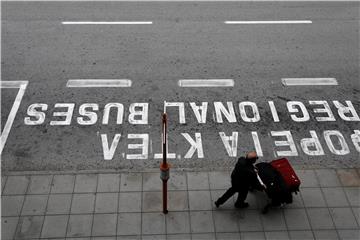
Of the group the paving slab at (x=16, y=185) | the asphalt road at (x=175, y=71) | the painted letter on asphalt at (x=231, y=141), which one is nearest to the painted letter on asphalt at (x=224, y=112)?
the asphalt road at (x=175, y=71)

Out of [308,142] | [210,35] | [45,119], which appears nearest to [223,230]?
[308,142]

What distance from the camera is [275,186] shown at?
695cm

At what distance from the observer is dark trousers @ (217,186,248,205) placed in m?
6.96

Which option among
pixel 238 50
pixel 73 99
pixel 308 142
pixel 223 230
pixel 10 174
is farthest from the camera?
pixel 238 50

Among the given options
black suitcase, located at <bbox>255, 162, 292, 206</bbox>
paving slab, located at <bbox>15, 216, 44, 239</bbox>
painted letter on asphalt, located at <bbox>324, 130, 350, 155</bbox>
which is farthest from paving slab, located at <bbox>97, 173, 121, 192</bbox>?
painted letter on asphalt, located at <bbox>324, 130, 350, 155</bbox>

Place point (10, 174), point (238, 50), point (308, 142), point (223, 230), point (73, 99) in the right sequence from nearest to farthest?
point (223, 230), point (10, 174), point (308, 142), point (73, 99), point (238, 50)

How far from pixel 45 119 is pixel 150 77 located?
267cm

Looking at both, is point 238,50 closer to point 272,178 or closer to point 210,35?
point 210,35

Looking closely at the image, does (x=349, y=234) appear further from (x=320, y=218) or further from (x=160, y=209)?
(x=160, y=209)

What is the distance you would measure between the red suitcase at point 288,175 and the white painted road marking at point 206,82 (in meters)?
3.36

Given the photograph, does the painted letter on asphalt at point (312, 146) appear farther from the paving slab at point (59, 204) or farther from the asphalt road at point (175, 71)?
the paving slab at point (59, 204)

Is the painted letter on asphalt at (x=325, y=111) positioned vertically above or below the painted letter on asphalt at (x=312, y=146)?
above

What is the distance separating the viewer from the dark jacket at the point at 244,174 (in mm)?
6602

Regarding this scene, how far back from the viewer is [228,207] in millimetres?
7363
